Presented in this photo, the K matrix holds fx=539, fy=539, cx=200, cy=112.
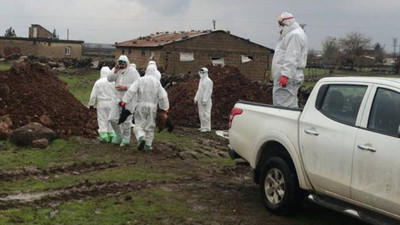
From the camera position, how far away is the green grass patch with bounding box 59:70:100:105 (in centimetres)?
2928

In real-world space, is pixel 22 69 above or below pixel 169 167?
above

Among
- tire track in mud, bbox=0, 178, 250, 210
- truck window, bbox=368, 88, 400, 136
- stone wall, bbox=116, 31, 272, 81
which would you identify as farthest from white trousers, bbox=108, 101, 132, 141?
stone wall, bbox=116, 31, 272, 81

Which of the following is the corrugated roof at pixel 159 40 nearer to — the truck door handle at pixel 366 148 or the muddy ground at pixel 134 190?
the muddy ground at pixel 134 190

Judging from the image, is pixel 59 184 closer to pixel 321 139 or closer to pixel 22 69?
pixel 321 139

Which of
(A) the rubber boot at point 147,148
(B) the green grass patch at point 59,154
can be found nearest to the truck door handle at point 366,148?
(B) the green grass patch at point 59,154

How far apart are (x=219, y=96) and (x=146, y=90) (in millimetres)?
9062

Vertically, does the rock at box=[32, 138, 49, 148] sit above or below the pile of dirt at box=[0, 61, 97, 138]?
below

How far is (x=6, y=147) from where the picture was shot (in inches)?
460

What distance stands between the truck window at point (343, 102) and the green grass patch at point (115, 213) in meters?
2.09

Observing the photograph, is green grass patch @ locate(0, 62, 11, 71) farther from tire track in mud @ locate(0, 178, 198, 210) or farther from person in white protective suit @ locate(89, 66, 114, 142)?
tire track in mud @ locate(0, 178, 198, 210)

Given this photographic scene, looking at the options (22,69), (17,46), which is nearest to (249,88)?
(22,69)

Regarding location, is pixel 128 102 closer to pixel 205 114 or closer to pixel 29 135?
pixel 29 135

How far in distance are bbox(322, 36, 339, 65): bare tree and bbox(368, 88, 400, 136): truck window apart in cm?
7372

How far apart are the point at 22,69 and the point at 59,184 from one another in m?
8.41
